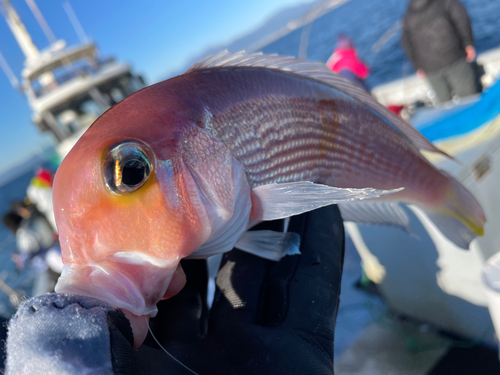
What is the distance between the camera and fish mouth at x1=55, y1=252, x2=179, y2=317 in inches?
34.4

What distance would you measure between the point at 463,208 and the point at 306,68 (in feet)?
3.62

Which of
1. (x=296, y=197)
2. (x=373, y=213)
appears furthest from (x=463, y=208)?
(x=296, y=197)

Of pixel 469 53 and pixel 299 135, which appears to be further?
pixel 469 53

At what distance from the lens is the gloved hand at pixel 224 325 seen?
72 centimetres

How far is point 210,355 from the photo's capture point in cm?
113

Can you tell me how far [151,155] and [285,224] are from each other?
0.74 m

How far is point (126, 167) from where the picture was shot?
0.97 metres

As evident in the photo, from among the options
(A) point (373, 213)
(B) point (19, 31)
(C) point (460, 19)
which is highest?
(B) point (19, 31)

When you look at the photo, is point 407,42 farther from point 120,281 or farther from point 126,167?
point 120,281

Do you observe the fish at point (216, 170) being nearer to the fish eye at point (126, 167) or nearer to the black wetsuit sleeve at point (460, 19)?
the fish eye at point (126, 167)

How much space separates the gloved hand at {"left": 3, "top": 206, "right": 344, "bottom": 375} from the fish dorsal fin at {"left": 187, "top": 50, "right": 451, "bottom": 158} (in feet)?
2.11

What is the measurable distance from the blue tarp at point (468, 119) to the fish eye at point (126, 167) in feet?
8.41

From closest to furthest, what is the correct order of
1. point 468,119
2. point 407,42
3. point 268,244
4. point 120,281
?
point 120,281
point 268,244
point 468,119
point 407,42

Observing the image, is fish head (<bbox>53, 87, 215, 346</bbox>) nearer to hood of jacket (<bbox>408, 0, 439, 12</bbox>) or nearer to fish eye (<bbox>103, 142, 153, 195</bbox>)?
fish eye (<bbox>103, 142, 153, 195</bbox>)
